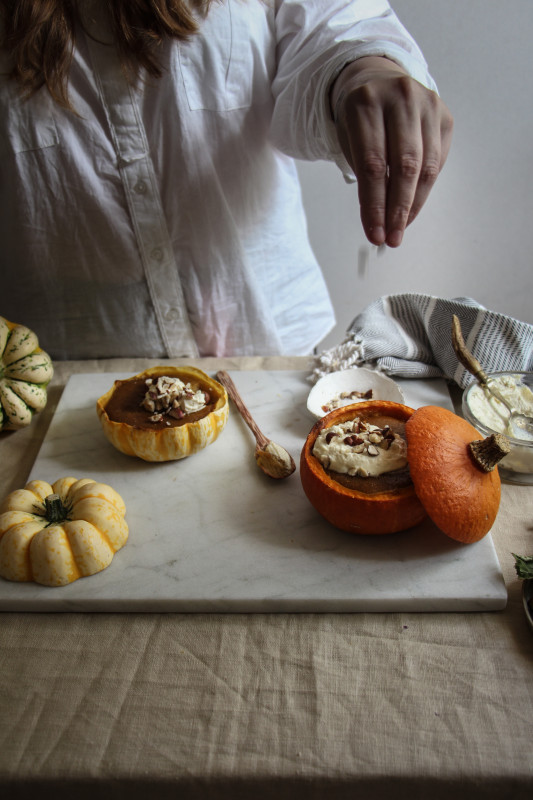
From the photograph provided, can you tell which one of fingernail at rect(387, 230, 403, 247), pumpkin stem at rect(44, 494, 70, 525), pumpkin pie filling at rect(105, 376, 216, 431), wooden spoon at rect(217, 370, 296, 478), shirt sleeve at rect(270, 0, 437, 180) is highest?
shirt sleeve at rect(270, 0, 437, 180)

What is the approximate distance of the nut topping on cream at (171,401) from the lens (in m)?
1.06

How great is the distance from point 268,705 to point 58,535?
1.19 feet

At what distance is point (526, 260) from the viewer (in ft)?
6.82

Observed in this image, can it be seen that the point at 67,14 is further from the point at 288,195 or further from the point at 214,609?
the point at 214,609

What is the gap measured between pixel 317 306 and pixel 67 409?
27.8 inches

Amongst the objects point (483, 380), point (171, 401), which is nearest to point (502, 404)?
point (483, 380)

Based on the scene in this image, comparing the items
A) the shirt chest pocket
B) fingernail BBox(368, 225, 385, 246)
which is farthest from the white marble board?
the shirt chest pocket

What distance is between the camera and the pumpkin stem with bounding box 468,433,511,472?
0.82m

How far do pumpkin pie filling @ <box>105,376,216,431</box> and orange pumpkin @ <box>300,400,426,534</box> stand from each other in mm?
249

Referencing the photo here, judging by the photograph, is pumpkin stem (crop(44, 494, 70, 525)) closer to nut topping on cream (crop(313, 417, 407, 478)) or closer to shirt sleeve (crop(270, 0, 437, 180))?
nut topping on cream (crop(313, 417, 407, 478))

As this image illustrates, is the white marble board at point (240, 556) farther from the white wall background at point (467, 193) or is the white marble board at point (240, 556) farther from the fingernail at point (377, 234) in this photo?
the white wall background at point (467, 193)

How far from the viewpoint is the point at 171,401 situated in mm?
1072

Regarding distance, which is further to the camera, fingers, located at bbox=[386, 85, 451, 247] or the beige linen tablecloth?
fingers, located at bbox=[386, 85, 451, 247]

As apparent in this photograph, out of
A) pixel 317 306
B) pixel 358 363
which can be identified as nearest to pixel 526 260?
pixel 317 306
